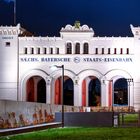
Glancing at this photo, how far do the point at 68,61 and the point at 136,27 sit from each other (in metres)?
9.87

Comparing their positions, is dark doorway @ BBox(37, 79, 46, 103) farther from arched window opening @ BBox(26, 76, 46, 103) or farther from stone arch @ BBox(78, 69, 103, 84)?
stone arch @ BBox(78, 69, 103, 84)

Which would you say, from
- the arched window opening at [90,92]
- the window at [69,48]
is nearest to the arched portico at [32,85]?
the window at [69,48]

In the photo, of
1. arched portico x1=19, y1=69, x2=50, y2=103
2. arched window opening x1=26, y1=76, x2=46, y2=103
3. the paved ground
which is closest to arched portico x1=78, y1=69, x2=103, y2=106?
arched portico x1=19, y1=69, x2=50, y2=103

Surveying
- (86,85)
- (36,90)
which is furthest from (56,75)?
(36,90)

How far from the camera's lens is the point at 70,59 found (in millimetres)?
75875

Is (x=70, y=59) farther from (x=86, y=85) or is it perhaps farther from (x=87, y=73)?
(x=86, y=85)

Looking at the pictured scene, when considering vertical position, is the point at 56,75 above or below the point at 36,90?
above

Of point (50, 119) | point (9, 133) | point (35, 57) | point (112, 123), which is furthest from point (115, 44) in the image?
point (9, 133)

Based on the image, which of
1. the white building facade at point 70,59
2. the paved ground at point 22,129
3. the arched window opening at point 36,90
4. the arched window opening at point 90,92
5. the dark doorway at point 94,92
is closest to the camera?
the paved ground at point 22,129

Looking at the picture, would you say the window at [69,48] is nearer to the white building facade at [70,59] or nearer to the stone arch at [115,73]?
the white building facade at [70,59]

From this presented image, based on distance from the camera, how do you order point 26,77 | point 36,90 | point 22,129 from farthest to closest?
point 36,90 → point 26,77 → point 22,129

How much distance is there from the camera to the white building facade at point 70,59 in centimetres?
7512

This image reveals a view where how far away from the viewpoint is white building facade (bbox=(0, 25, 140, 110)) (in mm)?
75125

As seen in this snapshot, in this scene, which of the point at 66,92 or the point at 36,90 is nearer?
the point at 36,90
